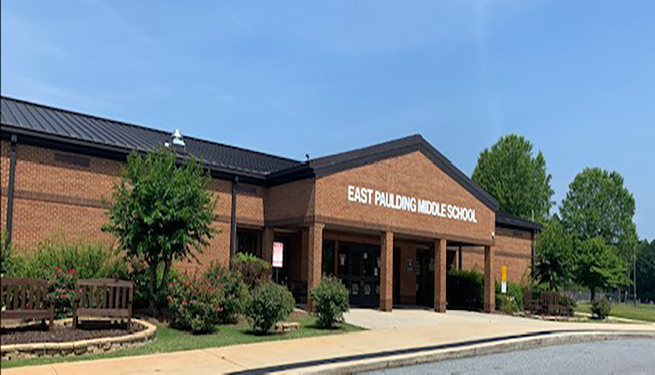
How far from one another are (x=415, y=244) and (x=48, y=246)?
16921 mm

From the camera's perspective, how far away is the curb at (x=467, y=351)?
11.0 meters

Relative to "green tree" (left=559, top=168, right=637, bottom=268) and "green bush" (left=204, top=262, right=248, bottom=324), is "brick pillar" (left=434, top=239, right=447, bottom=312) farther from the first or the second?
"green tree" (left=559, top=168, right=637, bottom=268)

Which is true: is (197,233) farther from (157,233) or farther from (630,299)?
(630,299)

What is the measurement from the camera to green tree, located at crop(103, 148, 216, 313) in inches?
618

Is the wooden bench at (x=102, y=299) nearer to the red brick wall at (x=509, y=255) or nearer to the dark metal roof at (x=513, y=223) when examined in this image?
the red brick wall at (x=509, y=255)

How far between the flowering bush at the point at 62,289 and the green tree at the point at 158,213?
1.77 metres

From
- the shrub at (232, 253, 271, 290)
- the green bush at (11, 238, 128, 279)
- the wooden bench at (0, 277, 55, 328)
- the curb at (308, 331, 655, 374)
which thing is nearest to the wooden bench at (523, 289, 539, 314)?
the curb at (308, 331, 655, 374)

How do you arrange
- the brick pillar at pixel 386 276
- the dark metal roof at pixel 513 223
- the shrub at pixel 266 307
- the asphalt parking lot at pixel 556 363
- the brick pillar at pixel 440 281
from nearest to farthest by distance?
the asphalt parking lot at pixel 556 363, the shrub at pixel 266 307, the brick pillar at pixel 386 276, the brick pillar at pixel 440 281, the dark metal roof at pixel 513 223

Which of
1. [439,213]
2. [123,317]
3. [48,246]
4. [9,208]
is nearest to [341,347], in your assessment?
[123,317]

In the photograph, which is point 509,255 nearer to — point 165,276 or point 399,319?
point 399,319

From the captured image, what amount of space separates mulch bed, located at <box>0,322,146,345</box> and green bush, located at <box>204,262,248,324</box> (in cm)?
261

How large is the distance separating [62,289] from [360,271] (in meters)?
14.1

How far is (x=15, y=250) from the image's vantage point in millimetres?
16906

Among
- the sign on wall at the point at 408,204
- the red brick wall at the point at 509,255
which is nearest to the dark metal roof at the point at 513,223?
the red brick wall at the point at 509,255
